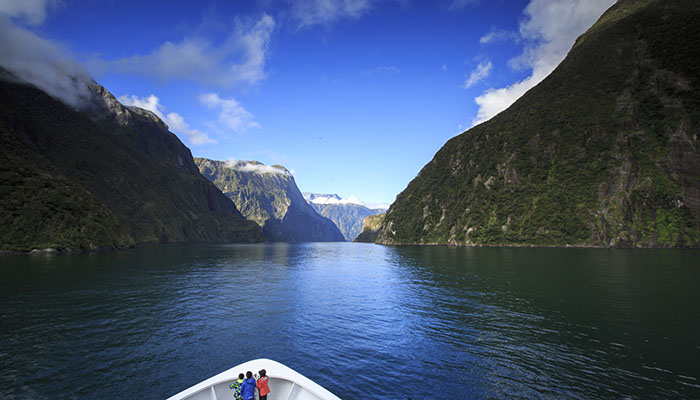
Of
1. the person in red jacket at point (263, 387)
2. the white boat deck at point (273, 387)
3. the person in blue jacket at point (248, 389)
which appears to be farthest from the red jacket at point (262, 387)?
the white boat deck at point (273, 387)

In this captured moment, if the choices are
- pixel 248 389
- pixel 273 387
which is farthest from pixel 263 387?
pixel 273 387

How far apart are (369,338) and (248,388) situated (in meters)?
15.5

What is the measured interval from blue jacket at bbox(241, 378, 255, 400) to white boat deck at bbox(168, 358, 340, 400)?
40.3 inches

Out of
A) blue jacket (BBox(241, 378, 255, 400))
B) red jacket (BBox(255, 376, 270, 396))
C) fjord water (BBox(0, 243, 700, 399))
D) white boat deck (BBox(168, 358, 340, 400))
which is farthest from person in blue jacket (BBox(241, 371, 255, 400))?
fjord water (BBox(0, 243, 700, 399))

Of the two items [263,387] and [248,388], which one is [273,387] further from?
[248,388]

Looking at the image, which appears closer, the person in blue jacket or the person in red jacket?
the person in blue jacket

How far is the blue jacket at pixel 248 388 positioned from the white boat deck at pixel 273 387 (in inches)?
40.3

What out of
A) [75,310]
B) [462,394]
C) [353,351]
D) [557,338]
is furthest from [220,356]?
[557,338]

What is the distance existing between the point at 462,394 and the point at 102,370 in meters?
22.9

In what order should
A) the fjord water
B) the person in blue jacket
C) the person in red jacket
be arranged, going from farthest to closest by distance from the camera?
the fjord water < the person in red jacket < the person in blue jacket

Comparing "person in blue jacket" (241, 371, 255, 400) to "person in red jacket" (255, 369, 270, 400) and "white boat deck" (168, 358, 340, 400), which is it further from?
"white boat deck" (168, 358, 340, 400)

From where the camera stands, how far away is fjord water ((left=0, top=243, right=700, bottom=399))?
18344 mm

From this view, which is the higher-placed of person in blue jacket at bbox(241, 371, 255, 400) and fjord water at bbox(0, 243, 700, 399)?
person in blue jacket at bbox(241, 371, 255, 400)

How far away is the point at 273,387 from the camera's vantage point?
47.6 feet
